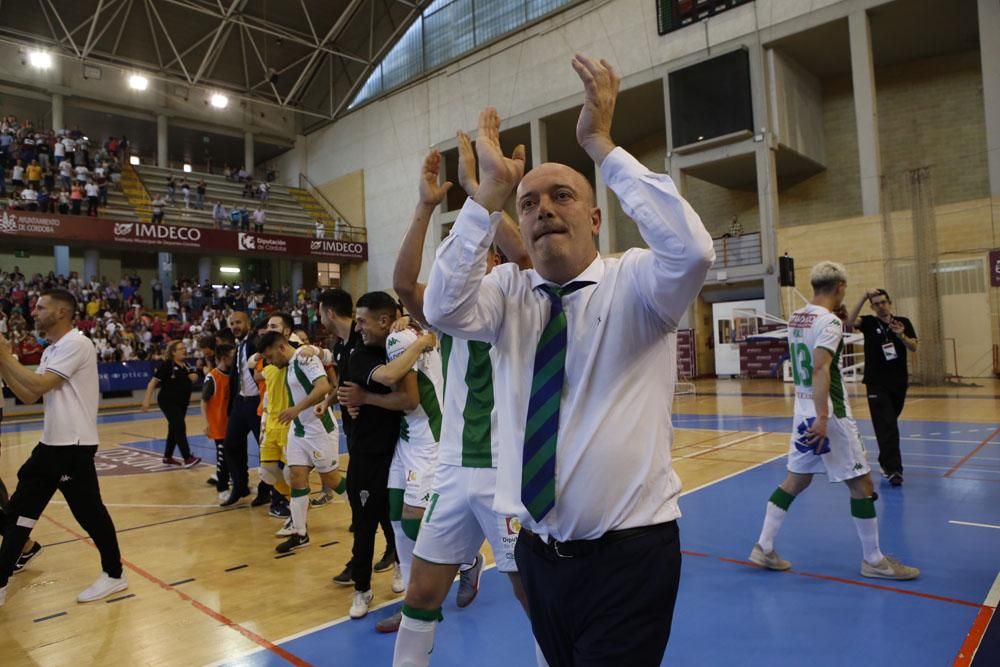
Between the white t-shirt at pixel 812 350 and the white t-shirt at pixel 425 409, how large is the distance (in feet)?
8.02

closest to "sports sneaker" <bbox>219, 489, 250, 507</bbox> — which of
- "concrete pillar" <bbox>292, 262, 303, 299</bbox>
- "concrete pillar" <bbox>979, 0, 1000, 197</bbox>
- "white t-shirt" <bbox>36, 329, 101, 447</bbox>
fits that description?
"white t-shirt" <bbox>36, 329, 101, 447</bbox>

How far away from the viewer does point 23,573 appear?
495 cm

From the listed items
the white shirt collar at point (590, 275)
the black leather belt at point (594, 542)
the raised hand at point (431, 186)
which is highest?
the raised hand at point (431, 186)

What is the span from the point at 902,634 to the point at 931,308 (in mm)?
15407

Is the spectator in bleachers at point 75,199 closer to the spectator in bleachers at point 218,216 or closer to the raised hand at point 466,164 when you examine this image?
the spectator in bleachers at point 218,216

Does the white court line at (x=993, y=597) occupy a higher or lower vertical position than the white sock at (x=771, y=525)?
lower

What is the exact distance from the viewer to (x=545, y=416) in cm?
159

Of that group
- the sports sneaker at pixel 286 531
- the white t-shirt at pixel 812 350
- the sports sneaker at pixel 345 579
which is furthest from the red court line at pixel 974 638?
the sports sneaker at pixel 286 531

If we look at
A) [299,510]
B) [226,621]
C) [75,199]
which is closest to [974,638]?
[226,621]

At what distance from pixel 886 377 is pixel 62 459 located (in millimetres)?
7441

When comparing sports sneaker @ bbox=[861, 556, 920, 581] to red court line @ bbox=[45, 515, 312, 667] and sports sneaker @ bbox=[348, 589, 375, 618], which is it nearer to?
sports sneaker @ bbox=[348, 589, 375, 618]

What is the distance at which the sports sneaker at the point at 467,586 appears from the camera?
396 cm

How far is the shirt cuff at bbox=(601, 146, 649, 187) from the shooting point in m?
1.49

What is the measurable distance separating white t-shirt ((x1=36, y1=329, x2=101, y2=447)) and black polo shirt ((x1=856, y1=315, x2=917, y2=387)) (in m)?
7.13
